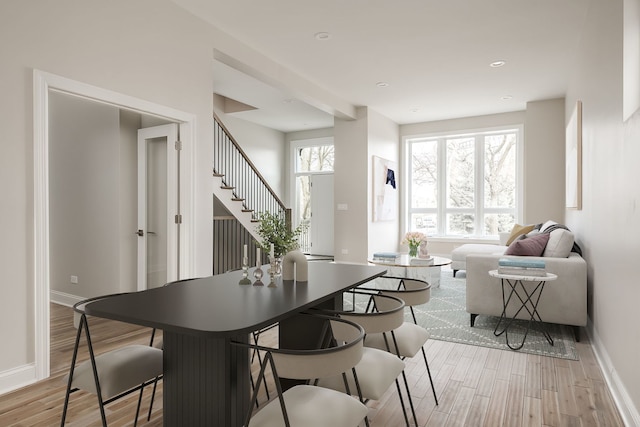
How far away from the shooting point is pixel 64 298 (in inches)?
201

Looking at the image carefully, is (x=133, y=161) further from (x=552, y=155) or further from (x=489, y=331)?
(x=552, y=155)

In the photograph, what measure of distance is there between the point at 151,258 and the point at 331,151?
625cm

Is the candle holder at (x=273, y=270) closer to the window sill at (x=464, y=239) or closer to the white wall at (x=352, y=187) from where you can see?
the white wall at (x=352, y=187)

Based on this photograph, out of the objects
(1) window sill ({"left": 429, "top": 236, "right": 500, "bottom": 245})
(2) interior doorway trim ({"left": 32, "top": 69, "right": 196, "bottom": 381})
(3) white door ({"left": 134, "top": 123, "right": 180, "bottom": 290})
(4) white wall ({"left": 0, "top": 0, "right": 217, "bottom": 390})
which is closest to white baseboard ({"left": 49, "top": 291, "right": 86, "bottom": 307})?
(3) white door ({"left": 134, "top": 123, "right": 180, "bottom": 290})

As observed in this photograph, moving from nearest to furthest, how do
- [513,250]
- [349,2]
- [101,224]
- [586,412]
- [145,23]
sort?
[586,412] < [145,23] < [349,2] < [513,250] < [101,224]

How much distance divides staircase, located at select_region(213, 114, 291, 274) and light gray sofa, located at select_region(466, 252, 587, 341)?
3766 millimetres

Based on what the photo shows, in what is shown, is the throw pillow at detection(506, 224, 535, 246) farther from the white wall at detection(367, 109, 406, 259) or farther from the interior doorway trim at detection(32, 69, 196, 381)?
the interior doorway trim at detection(32, 69, 196, 381)

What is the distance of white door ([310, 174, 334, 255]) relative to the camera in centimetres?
977

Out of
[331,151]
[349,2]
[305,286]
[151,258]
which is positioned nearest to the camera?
[305,286]

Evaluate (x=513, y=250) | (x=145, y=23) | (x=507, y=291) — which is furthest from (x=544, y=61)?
(x=145, y=23)

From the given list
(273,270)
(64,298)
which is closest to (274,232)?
(64,298)

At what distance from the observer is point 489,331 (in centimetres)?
384

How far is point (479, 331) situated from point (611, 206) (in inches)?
65.4

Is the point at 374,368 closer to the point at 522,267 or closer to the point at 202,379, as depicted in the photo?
the point at 202,379
